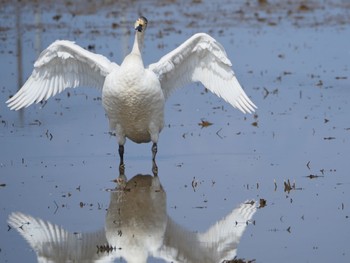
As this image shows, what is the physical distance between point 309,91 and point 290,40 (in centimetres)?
714

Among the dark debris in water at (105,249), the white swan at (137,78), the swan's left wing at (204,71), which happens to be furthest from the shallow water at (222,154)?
the swan's left wing at (204,71)

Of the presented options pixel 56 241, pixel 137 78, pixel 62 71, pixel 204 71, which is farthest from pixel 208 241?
pixel 62 71

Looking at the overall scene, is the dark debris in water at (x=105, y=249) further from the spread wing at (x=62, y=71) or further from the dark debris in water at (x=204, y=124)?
Answer: the dark debris in water at (x=204, y=124)

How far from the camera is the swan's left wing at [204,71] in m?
13.5

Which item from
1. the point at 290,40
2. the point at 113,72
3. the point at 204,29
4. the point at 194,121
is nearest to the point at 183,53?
the point at 113,72

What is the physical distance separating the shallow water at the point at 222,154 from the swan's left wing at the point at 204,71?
0.70 metres

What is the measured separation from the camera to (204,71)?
13.9m

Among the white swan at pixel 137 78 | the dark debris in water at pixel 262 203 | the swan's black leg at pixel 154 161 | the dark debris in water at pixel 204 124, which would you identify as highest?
the white swan at pixel 137 78

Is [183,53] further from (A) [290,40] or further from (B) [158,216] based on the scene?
(A) [290,40]

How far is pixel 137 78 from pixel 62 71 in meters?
1.84

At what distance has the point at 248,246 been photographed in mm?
9430

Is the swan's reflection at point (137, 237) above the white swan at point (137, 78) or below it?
below

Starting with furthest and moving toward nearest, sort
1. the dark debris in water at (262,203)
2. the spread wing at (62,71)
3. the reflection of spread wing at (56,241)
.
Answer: the spread wing at (62,71) → the dark debris in water at (262,203) → the reflection of spread wing at (56,241)

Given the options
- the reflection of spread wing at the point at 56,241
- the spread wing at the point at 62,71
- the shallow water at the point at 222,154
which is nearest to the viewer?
the reflection of spread wing at the point at 56,241
